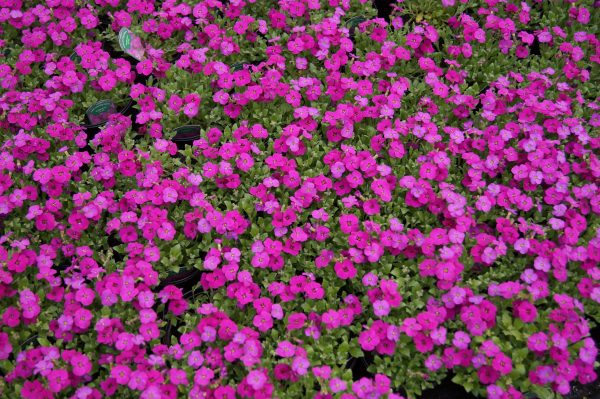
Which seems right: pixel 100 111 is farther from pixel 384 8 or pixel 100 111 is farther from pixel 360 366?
pixel 384 8

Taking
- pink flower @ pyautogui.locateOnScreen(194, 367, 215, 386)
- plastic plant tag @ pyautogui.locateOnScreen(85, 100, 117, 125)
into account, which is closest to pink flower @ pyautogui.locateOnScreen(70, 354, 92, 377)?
pink flower @ pyautogui.locateOnScreen(194, 367, 215, 386)

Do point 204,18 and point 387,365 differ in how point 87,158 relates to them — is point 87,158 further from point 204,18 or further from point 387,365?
point 387,365

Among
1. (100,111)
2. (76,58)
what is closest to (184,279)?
(100,111)

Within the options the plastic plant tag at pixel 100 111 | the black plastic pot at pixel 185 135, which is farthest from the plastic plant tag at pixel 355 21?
the plastic plant tag at pixel 100 111

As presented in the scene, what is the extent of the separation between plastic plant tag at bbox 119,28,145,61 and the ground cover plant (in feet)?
0.05

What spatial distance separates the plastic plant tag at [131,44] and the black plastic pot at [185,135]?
0.69m

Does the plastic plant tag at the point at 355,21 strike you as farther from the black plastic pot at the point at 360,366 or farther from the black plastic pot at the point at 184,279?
the black plastic pot at the point at 360,366

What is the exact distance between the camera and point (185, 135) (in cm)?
404

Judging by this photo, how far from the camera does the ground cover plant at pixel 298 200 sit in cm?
299

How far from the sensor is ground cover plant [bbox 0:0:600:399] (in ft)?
9.81

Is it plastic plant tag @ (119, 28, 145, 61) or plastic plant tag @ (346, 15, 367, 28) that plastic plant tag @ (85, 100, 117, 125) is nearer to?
plastic plant tag @ (119, 28, 145, 61)

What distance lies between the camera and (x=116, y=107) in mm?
4215

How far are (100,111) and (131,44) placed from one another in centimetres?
55

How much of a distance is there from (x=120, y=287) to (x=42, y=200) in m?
1.03
